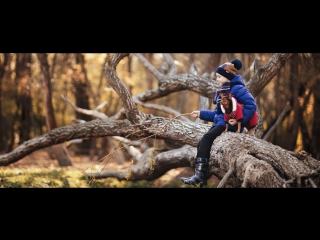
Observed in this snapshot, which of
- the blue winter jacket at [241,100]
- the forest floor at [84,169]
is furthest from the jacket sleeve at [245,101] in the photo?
the forest floor at [84,169]

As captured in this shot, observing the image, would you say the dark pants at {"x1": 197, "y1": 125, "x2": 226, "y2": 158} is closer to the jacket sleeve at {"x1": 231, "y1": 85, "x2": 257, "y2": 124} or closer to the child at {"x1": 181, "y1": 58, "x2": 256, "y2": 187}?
Result: the child at {"x1": 181, "y1": 58, "x2": 256, "y2": 187}

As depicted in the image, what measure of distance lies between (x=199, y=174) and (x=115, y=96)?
824cm

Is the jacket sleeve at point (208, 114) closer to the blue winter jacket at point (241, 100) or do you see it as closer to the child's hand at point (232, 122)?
the blue winter jacket at point (241, 100)

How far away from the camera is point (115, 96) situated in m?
12.5

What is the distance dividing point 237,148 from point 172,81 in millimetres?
Result: 2823

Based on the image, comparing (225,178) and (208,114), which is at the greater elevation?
(208,114)

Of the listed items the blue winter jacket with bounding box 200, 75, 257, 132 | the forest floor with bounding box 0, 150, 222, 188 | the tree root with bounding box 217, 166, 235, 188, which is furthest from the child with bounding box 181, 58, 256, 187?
the forest floor with bounding box 0, 150, 222, 188

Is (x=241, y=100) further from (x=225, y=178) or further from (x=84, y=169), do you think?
(x=84, y=169)

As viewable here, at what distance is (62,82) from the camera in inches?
545

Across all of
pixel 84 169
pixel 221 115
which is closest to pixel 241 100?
pixel 221 115

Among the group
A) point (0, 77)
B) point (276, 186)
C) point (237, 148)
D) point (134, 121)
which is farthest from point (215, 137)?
point (0, 77)

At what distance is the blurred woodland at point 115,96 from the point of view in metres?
8.33
